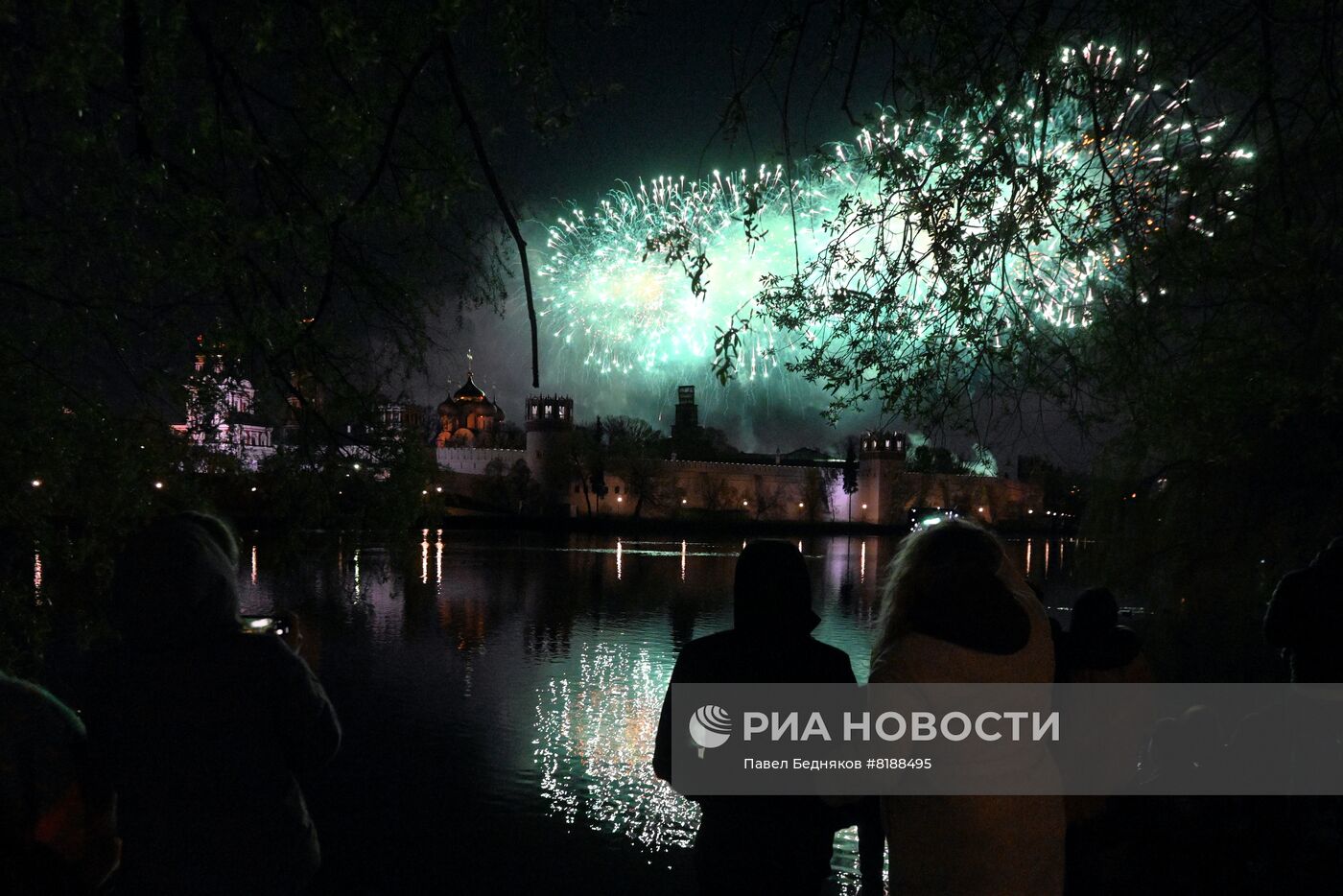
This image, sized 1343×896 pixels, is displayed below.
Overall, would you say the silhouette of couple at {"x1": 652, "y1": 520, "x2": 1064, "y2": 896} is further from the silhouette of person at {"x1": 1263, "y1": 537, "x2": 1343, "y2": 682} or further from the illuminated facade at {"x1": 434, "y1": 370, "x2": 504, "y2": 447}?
the illuminated facade at {"x1": 434, "y1": 370, "x2": 504, "y2": 447}

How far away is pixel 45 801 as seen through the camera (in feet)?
6.05

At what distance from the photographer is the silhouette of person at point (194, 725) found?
79.3 inches

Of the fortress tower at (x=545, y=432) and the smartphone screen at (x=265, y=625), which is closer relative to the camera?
the smartphone screen at (x=265, y=625)

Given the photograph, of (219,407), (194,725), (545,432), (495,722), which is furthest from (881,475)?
(194,725)

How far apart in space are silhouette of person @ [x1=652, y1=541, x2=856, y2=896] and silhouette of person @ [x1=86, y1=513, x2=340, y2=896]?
915 millimetres

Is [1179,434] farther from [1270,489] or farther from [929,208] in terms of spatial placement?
[929,208]

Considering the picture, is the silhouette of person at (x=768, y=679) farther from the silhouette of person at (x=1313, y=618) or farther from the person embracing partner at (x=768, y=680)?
the silhouette of person at (x=1313, y=618)

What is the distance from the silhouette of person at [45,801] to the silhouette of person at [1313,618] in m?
3.78

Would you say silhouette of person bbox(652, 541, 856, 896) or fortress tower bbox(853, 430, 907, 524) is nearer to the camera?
silhouette of person bbox(652, 541, 856, 896)

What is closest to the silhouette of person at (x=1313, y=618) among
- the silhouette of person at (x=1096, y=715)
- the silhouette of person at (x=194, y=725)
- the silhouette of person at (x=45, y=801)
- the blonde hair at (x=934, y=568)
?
the silhouette of person at (x=1096, y=715)

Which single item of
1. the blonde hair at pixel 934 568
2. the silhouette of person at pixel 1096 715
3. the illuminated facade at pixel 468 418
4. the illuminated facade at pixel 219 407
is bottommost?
the silhouette of person at pixel 1096 715

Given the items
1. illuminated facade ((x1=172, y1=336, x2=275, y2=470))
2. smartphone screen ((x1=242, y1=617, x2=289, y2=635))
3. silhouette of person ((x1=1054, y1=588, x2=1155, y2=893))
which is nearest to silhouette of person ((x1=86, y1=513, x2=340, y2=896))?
smartphone screen ((x1=242, y1=617, x2=289, y2=635))

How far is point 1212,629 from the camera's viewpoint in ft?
44.2

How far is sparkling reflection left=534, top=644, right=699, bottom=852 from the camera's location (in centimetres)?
648
